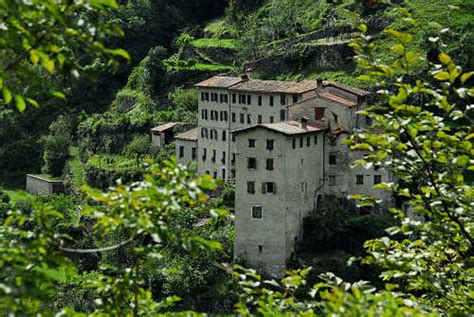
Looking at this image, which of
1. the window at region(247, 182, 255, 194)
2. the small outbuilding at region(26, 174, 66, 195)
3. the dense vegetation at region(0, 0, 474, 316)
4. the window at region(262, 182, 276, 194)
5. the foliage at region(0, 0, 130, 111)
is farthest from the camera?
the small outbuilding at region(26, 174, 66, 195)

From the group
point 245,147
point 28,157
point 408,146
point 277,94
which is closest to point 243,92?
point 277,94

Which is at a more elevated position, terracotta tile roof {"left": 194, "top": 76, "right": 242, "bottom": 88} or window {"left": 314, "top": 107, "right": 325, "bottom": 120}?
terracotta tile roof {"left": 194, "top": 76, "right": 242, "bottom": 88}

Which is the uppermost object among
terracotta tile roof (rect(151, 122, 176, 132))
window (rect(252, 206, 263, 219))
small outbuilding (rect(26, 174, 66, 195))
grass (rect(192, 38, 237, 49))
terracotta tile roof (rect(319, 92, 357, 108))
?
grass (rect(192, 38, 237, 49))

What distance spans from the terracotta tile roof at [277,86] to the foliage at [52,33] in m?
55.1

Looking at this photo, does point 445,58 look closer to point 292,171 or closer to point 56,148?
point 292,171

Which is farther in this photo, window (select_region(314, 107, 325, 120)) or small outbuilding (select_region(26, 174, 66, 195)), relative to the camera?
small outbuilding (select_region(26, 174, 66, 195))

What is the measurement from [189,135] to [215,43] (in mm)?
25513

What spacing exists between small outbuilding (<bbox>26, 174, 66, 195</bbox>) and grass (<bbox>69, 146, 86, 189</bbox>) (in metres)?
1.38

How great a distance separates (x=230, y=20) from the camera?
105625 millimetres

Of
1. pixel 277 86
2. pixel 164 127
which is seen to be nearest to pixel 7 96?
pixel 277 86

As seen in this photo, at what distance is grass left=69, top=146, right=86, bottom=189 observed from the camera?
82.8 metres

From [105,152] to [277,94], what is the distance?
2304 centimetres

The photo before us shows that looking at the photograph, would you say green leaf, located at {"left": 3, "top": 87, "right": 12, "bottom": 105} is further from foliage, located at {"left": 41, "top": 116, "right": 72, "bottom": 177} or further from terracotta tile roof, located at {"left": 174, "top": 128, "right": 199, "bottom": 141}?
foliage, located at {"left": 41, "top": 116, "right": 72, "bottom": 177}

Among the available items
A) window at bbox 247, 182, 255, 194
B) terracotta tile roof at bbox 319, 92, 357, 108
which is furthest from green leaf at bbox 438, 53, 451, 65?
terracotta tile roof at bbox 319, 92, 357, 108
